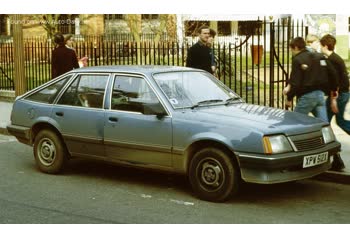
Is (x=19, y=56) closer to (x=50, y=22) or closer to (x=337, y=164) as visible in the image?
(x=50, y=22)

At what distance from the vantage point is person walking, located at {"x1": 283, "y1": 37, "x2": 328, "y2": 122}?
800cm

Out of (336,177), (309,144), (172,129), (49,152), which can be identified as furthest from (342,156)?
(49,152)

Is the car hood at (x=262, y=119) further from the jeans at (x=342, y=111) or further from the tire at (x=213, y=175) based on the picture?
the jeans at (x=342, y=111)

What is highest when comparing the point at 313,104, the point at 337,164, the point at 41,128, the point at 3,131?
the point at 313,104

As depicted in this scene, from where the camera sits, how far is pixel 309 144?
6.74m

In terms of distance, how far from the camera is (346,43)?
14664mm

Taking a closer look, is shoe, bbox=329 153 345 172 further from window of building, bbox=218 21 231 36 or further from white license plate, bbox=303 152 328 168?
window of building, bbox=218 21 231 36

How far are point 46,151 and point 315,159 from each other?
3646mm

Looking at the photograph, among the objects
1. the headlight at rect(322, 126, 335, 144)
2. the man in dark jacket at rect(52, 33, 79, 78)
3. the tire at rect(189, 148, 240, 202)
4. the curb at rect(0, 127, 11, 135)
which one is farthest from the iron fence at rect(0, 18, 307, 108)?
the tire at rect(189, 148, 240, 202)

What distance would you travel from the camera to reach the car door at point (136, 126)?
23.1 ft

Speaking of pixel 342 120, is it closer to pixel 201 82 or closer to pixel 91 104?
pixel 201 82

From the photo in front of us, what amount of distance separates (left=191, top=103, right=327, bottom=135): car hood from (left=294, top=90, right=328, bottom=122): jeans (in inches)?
33.0

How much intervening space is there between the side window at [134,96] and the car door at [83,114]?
0.70ft

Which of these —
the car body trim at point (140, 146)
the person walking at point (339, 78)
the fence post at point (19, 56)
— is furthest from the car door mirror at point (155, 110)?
the fence post at point (19, 56)
